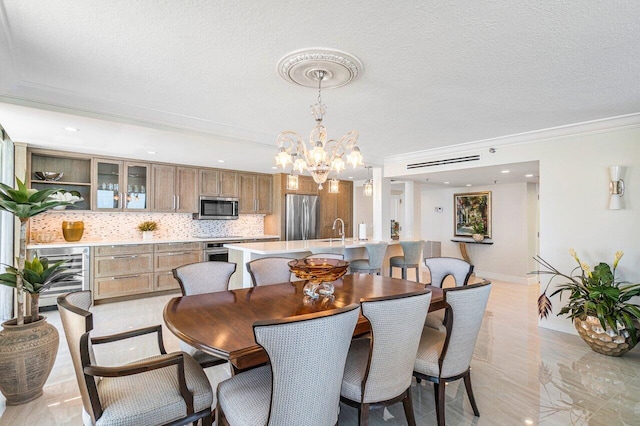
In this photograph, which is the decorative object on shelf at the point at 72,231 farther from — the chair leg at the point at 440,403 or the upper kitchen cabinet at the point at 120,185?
the chair leg at the point at 440,403

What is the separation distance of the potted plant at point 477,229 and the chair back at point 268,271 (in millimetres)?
5266

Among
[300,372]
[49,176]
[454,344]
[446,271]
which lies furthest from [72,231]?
[454,344]

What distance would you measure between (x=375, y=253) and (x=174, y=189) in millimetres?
3898

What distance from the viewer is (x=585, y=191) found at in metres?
3.59

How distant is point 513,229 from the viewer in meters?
6.45

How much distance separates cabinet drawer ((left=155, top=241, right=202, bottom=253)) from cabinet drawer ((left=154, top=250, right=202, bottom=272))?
0.06 metres

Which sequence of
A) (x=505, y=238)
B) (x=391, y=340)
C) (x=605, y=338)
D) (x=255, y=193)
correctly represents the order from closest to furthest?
(x=391, y=340) < (x=605, y=338) < (x=505, y=238) < (x=255, y=193)

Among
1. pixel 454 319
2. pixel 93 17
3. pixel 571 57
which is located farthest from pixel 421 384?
pixel 93 17

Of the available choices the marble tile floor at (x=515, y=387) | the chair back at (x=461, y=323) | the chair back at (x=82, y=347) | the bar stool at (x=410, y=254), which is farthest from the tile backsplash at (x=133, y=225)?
the chair back at (x=461, y=323)

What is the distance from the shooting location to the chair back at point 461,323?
1882mm

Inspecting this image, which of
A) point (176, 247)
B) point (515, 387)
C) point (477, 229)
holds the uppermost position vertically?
point (477, 229)

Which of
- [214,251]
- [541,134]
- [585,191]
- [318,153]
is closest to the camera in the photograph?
[318,153]

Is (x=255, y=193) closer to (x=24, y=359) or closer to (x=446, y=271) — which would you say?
(x=446, y=271)

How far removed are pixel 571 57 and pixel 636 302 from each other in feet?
9.65
